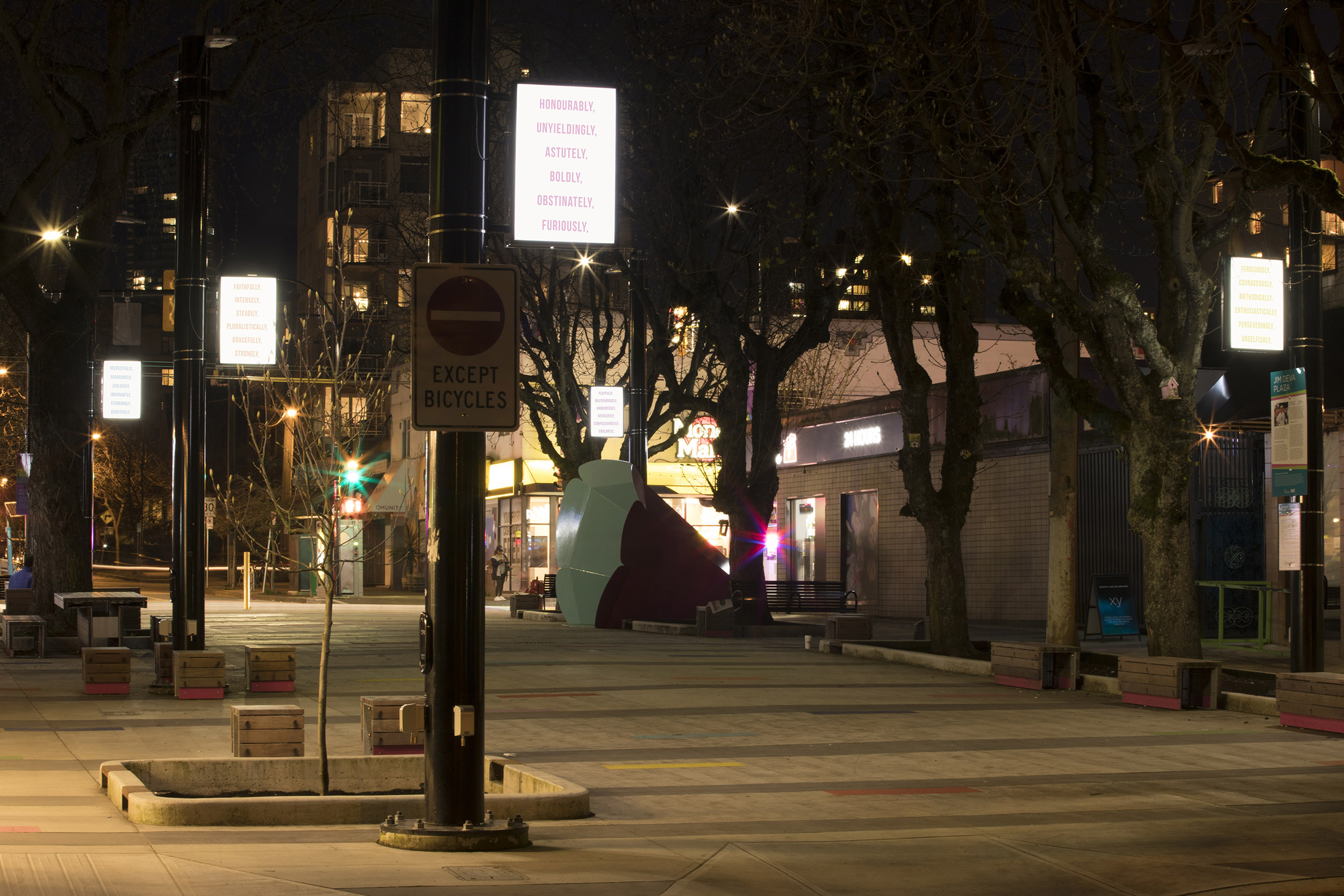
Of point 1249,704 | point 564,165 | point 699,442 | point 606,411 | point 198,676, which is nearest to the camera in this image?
point 564,165

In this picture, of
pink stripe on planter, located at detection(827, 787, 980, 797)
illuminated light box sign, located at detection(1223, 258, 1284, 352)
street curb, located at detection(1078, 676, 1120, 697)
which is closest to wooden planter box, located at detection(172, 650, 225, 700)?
pink stripe on planter, located at detection(827, 787, 980, 797)

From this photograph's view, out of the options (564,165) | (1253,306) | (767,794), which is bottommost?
(767,794)

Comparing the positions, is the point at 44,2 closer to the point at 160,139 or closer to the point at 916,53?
the point at 160,139

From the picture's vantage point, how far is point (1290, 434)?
15.9m

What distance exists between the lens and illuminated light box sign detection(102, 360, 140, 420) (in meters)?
32.4

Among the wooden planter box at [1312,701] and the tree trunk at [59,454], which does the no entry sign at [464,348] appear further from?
the tree trunk at [59,454]

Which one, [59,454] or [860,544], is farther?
[860,544]

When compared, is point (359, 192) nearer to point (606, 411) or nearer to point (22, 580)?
point (606, 411)

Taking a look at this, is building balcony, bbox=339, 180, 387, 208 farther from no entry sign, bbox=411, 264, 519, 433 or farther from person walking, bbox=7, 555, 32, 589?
no entry sign, bbox=411, 264, 519, 433

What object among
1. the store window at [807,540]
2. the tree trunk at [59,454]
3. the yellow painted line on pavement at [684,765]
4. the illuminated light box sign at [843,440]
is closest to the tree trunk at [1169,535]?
the yellow painted line on pavement at [684,765]

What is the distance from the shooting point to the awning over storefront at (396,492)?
61438mm

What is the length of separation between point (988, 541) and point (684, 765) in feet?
72.7

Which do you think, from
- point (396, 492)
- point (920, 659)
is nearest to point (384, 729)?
point (920, 659)

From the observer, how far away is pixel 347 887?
22.9 feet
